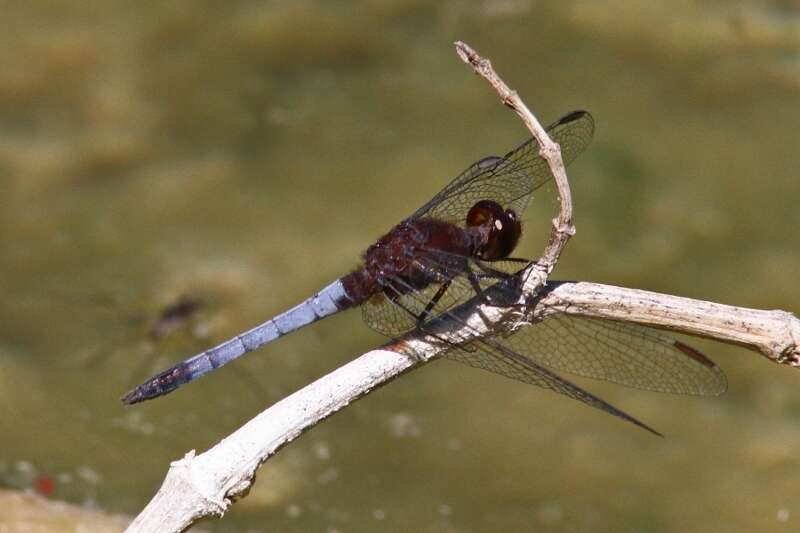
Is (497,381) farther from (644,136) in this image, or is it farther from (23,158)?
(23,158)

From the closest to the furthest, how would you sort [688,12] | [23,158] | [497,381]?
[497,381]
[23,158]
[688,12]

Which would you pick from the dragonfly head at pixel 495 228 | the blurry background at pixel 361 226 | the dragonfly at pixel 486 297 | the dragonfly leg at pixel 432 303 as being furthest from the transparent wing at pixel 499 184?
the blurry background at pixel 361 226

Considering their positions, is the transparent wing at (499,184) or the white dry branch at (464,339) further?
the transparent wing at (499,184)

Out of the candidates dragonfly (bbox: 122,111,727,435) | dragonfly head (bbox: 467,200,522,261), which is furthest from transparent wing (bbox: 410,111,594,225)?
dragonfly head (bbox: 467,200,522,261)

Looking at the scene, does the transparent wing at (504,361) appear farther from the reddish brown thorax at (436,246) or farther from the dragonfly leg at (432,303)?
the reddish brown thorax at (436,246)

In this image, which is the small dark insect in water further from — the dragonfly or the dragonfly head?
the dragonfly head

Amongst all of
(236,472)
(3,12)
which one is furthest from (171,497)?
(3,12)
